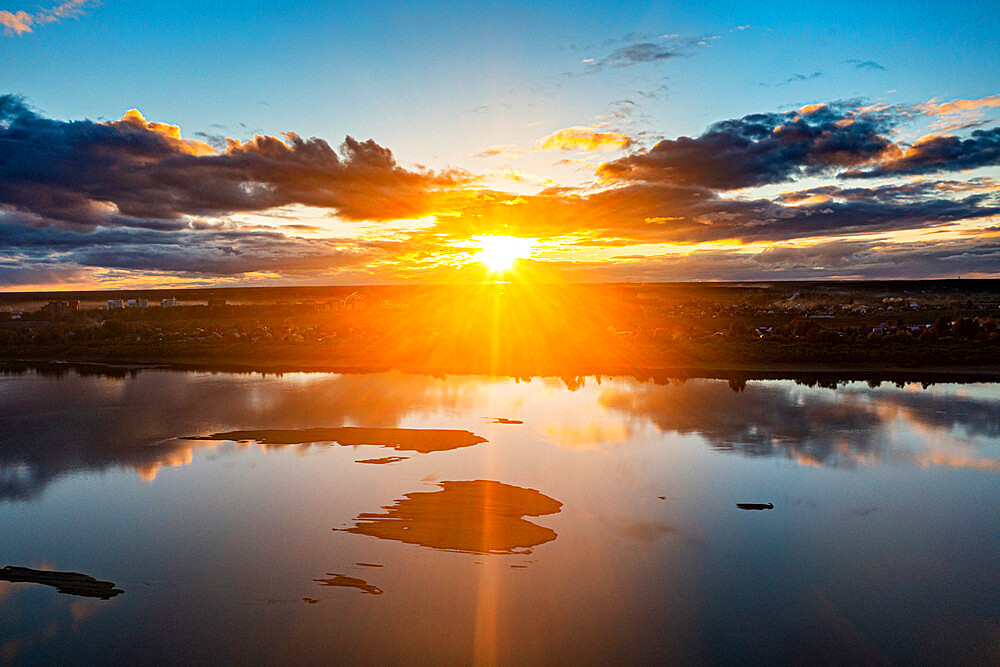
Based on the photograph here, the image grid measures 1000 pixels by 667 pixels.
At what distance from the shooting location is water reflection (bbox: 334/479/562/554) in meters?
9.70

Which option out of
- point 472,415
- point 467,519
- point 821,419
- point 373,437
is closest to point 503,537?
point 467,519

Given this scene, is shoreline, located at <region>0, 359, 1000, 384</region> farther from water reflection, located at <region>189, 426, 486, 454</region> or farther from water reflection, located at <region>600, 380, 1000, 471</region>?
water reflection, located at <region>189, 426, 486, 454</region>

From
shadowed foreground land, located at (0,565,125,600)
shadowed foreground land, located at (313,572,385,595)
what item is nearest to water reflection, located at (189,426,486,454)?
shadowed foreground land, located at (313,572,385,595)

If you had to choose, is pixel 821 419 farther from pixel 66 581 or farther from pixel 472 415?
pixel 66 581

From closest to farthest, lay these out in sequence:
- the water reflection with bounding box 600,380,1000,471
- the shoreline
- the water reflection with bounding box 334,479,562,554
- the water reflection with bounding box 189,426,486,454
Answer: the water reflection with bounding box 334,479,562,554, the water reflection with bounding box 600,380,1000,471, the water reflection with bounding box 189,426,486,454, the shoreline

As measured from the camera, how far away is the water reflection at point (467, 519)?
9703 mm

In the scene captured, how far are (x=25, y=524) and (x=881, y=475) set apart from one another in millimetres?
16921

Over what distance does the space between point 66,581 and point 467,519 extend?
596 centimetres

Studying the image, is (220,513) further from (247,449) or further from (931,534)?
(931,534)

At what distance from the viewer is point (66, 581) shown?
8.42 m

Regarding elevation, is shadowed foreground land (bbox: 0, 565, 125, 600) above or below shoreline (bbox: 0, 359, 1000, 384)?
below

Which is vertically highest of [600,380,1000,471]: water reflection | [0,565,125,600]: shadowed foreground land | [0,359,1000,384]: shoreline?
[0,359,1000,384]: shoreline

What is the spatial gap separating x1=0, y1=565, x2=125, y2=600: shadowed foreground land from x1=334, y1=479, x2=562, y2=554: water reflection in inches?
134

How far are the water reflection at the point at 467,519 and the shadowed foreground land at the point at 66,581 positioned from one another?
3.40 metres
